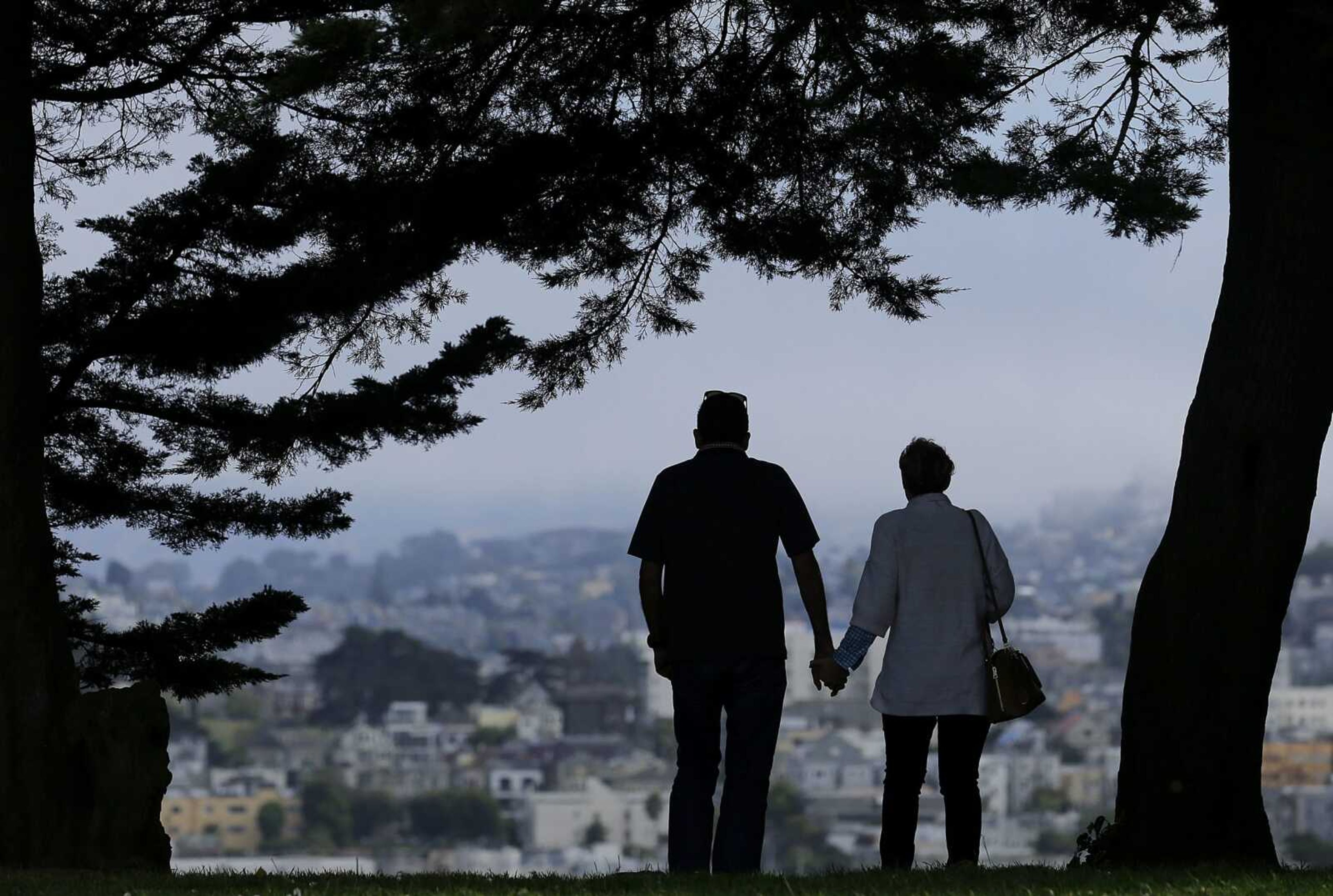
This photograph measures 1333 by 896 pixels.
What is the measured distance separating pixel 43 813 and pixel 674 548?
4.75 metres

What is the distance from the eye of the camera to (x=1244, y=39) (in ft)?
25.5

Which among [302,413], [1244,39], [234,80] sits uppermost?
[234,80]

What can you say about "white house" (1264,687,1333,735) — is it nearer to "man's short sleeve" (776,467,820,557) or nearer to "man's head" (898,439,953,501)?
"man's head" (898,439,953,501)

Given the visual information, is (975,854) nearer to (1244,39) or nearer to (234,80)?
(1244,39)

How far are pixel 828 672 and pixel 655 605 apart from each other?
2.23 ft

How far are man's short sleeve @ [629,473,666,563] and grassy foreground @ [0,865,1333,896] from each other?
1137mm

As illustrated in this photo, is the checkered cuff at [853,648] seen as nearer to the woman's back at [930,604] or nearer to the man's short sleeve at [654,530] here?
the woman's back at [930,604]

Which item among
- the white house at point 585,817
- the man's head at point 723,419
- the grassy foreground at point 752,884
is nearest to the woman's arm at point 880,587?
the man's head at point 723,419

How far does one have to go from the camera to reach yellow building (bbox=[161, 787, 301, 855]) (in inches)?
4281

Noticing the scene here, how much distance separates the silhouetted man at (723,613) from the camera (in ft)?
19.4

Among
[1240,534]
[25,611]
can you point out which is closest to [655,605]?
[1240,534]

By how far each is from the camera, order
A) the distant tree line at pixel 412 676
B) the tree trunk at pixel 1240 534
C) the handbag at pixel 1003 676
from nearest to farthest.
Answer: the handbag at pixel 1003 676, the tree trunk at pixel 1240 534, the distant tree line at pixel 412 676

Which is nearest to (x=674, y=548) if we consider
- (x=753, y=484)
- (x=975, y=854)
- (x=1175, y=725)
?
(x=753, y=484)

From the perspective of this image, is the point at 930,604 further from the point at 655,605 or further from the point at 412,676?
the point at 412,676
